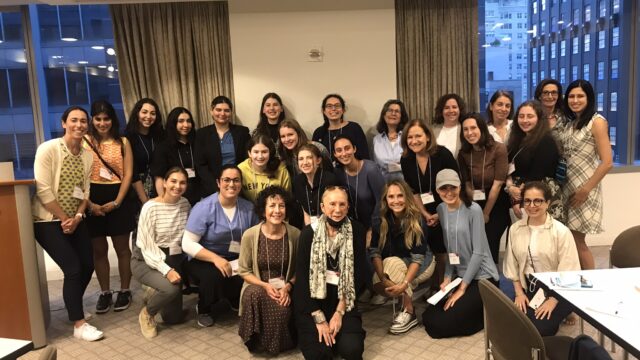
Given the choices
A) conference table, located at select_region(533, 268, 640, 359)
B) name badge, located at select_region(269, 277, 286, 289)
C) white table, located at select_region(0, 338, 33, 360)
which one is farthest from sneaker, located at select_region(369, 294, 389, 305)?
white table, located at select_region(0, 338, 33, 360)

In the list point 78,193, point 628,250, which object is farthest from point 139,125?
point 628,250

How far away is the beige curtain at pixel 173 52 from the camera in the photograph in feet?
14.6

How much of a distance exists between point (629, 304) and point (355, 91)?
314 centimetres

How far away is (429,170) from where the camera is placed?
351 cm

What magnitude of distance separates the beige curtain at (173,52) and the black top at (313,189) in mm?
1635

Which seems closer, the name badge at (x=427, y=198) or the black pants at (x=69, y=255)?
the black pants at (x=69, y=255)

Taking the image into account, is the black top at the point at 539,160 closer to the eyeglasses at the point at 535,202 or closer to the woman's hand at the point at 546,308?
the eyeglasses at the point at 535,202

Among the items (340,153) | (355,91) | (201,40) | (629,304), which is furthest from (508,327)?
(201,40)

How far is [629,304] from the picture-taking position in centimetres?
188

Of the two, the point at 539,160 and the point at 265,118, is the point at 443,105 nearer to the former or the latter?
the point at 539,160

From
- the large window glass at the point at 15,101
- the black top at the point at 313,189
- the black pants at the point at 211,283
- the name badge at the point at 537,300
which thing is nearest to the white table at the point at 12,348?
the black pants at the point at 211,283

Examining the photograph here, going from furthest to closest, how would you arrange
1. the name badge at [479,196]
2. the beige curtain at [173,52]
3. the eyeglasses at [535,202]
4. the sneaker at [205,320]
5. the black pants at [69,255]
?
1. the beige curtain at [173,52]
2. the name badge at [479,196]
3. the sneaker at [205,320]
4. the black pants at [69,255]
5. the eyeglasses at [535,202]

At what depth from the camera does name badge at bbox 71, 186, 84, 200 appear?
3293 mm

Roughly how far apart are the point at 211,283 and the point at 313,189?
97cm
